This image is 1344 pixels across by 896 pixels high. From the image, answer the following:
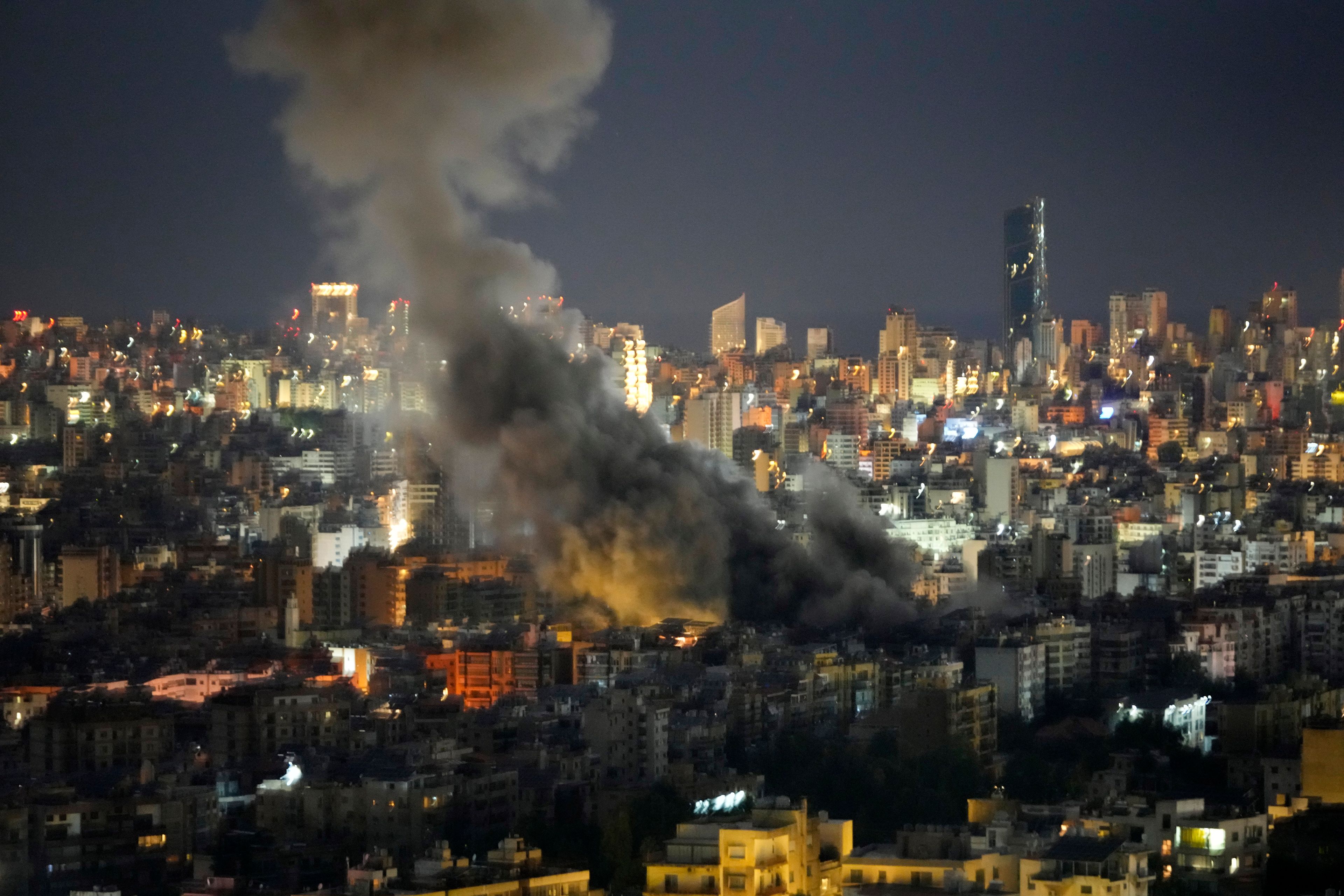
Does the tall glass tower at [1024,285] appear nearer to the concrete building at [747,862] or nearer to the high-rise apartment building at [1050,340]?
the high-rise apartment building at [1050,340]

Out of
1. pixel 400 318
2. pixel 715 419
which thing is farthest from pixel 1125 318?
pixel 400 318

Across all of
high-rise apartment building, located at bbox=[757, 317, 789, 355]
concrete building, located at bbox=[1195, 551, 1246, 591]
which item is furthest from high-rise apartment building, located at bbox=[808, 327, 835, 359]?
concrete building, located at bbox=[1195, 551, 1246, 591]

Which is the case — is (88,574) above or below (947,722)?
above

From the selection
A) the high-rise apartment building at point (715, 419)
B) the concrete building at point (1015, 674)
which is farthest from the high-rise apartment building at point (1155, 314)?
the concrete building at point (1015, 674)

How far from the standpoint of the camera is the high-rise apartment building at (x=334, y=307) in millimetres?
44125

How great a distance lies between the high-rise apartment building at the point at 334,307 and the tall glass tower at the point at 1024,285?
21906 millimetres

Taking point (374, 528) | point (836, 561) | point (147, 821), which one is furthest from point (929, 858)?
point (374, 528)

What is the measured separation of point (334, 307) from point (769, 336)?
20445mm

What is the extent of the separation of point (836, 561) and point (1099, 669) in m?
5.24

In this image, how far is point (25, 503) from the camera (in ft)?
138

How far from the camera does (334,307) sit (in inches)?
1930

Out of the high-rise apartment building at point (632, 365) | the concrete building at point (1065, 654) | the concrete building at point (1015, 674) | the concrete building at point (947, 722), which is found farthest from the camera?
the high-rise apartment building at point (632, 365)

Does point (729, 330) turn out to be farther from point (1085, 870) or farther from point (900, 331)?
point (1085, 870)

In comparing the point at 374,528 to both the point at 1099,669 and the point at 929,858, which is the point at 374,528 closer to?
the point at 1099,669
